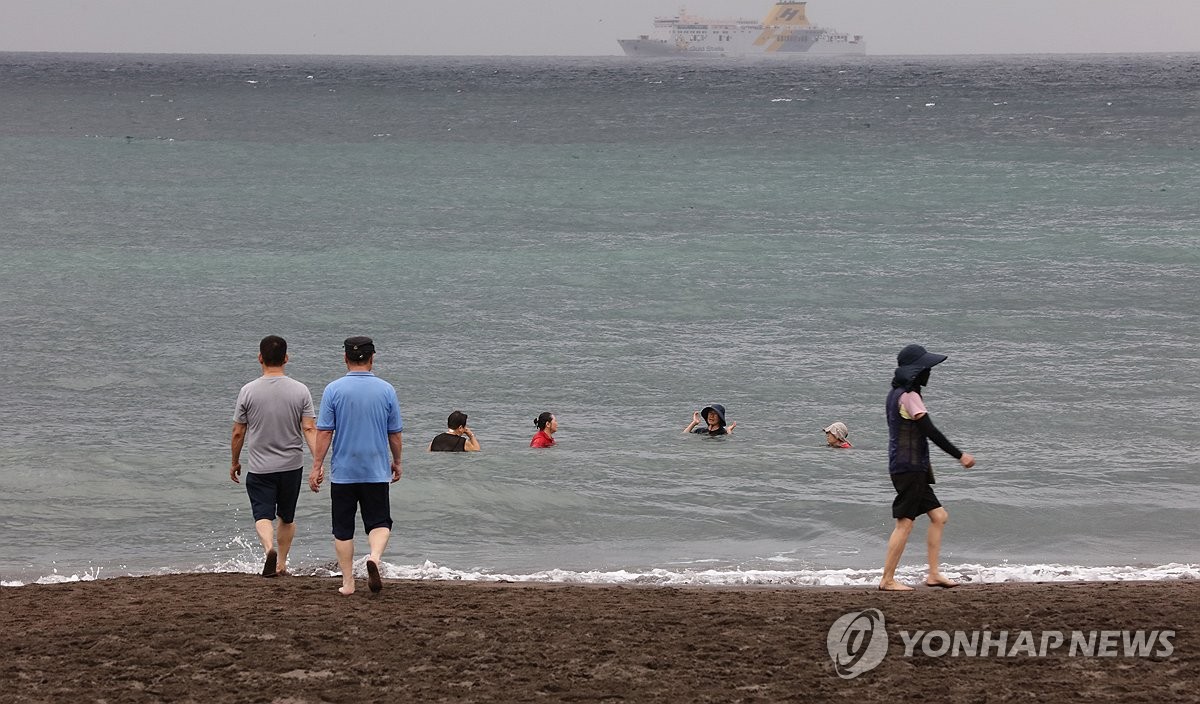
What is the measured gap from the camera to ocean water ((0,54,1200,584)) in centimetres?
1152

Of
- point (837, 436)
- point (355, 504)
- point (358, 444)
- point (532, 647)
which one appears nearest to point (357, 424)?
point (358, 444)

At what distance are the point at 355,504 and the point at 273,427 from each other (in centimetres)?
70

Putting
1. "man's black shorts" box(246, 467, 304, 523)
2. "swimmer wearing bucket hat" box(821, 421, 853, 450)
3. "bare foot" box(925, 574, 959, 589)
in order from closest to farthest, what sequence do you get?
"man's black shorts" box(246, 467, 304, 523) < "bare foot" box(925, 574, 959, 589) < "swimmer wearing bucket hat" box(821, 421, 853, 450)

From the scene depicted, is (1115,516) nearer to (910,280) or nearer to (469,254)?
(910,280)

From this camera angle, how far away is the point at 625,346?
64.3 ft

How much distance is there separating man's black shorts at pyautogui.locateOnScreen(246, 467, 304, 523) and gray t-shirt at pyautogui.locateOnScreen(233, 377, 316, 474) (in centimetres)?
8

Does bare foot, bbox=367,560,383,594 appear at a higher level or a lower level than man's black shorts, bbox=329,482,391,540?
lower

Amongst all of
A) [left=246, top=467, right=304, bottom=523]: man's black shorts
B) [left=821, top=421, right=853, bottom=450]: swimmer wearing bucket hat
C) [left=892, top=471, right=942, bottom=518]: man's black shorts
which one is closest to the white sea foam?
[left=892, top=471, right=942, bottom=518]: man's black shorts

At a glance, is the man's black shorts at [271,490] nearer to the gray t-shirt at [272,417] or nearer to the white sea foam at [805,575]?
the gray t-shirt at [272,417]

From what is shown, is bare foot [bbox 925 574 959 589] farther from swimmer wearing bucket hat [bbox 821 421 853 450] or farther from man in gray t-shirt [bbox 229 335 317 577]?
swimmer wearing bucket hat [bbox 821 421 853 450]

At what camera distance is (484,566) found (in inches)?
421

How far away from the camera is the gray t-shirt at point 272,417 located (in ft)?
25.9

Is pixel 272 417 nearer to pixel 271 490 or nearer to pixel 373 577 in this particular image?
pixel 271 490

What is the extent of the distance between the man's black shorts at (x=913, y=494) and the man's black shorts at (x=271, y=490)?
347 centimetres
